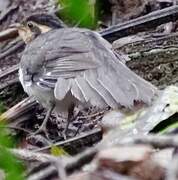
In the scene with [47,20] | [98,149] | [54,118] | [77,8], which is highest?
[77,8]

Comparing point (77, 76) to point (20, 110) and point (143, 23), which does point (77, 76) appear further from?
point (143, 23)

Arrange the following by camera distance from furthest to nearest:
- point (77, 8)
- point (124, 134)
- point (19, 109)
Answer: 1. point (19, 109)
2. point (124, 134)
3. point (77, 8)

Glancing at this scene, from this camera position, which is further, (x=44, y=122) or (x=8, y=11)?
(x=8, y=11)

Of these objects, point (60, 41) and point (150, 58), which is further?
point (150, 58)

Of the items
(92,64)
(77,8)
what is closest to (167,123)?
(92,64)

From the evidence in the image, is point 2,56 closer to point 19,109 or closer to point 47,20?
point 47,20

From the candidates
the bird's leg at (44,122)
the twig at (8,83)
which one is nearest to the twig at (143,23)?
the twig at (8,83)

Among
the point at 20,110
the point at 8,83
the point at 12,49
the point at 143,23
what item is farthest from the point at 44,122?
the point at 12,49

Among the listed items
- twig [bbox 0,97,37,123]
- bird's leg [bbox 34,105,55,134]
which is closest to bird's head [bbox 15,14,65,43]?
twig [bbox 0,97,37,123]
